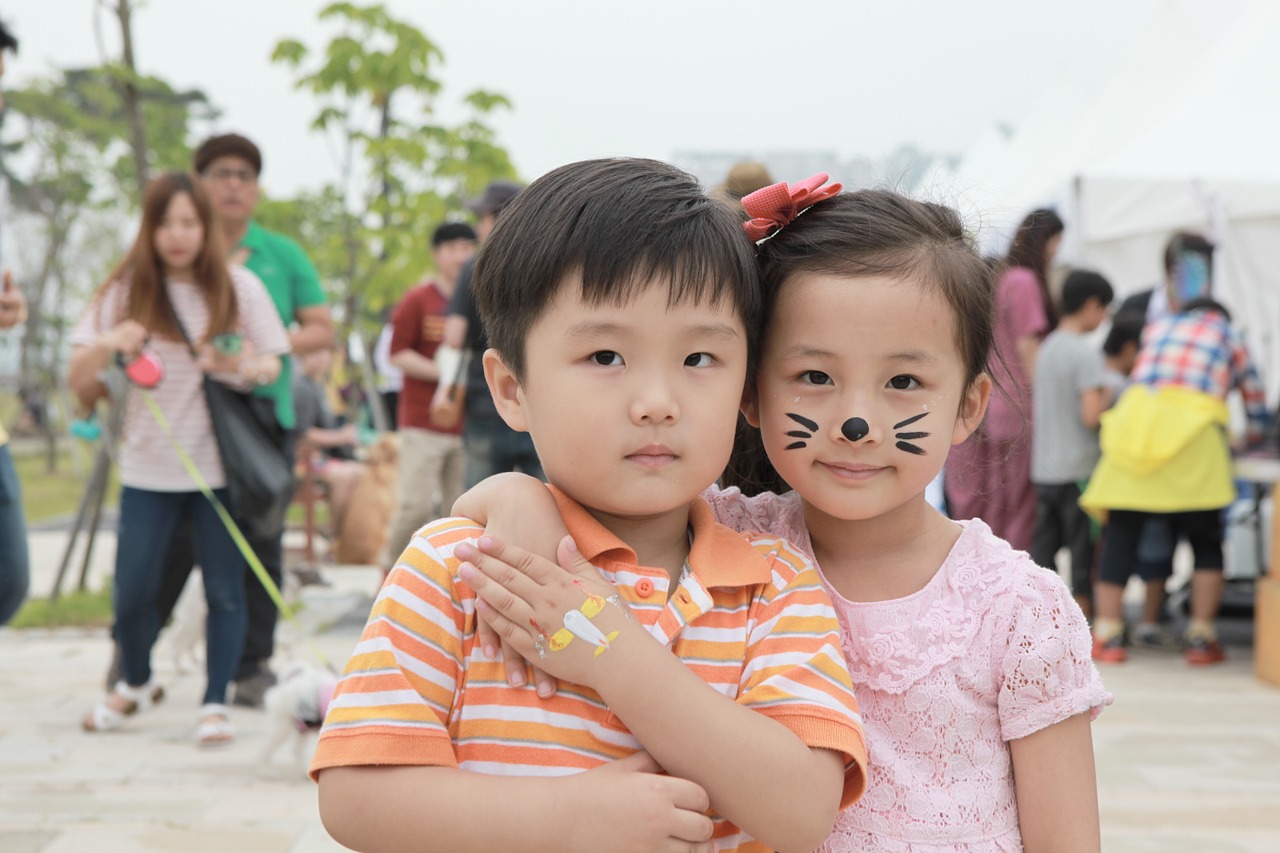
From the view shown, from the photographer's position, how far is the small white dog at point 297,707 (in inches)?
135

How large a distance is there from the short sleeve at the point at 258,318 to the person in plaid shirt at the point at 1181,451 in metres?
3.37

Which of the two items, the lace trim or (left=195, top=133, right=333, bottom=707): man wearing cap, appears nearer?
the lace trim

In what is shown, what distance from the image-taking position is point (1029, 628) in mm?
1345

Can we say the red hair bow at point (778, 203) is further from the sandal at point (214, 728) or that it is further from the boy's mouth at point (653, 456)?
the sandal at point (214, 728)

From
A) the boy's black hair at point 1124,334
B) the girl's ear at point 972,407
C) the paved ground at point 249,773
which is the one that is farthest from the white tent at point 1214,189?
the girl's ear at point 972,407

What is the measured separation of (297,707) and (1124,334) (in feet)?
14.2

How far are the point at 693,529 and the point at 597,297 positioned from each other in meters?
0.30

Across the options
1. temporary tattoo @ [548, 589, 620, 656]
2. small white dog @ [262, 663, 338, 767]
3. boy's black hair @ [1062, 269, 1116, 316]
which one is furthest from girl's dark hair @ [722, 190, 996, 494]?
boy's black hair @ [1062, 269, 1116, 316]

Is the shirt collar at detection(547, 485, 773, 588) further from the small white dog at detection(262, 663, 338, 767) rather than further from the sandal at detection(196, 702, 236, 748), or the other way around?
the sandal at detection(196, 702, 236, 748)

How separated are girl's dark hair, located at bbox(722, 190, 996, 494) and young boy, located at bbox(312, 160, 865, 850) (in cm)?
9

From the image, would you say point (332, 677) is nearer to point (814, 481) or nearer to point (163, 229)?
point (163, 229)

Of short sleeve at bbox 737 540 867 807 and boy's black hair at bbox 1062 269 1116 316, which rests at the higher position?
short sleeve at bbox 737 540 867 807

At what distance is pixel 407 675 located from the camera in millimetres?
1146

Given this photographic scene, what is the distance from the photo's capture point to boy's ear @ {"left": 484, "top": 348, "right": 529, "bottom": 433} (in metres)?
1.29
